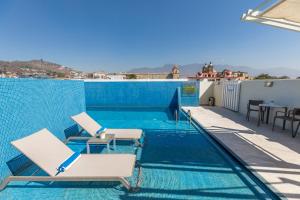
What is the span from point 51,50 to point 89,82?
20.7 meters

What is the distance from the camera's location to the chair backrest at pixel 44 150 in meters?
2.77

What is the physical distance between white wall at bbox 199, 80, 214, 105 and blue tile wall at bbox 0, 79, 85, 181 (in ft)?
34.5

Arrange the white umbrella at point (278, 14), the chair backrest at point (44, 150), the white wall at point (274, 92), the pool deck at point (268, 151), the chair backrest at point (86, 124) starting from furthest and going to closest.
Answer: the white wall at point (274, 92)
the chair backrest at point (86, 124)
the white umbrella at point (278, 14)
the pool deck at point (268, 151)
the chair backrest at point (44, 150)

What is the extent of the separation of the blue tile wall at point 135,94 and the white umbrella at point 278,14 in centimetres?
847

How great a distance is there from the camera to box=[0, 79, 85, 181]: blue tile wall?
3069mm

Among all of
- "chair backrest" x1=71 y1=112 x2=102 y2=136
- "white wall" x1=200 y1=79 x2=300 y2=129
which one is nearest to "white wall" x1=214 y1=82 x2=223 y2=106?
"white wall" x1=200 y1=79 x2=300 y2=129

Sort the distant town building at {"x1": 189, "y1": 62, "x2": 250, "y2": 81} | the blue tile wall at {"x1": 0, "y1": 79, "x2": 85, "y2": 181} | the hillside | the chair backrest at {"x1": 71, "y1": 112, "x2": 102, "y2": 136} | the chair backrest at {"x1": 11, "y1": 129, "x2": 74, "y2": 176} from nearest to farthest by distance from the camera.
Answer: the chair backrest at {"x1": 11, "y1": 129, "x2": 74, "y2": 176}, the blue tile wall at {"x1": 0, "y1": 79, "x2": 85, "y2": 181}, the chair backrest at {"x1": 71, "y1": 112, "x2": 102, "y2": 136}, the hillside, the distant town building at {"x1": 189, "y1": 62, "x2": 250, "y2": 81}

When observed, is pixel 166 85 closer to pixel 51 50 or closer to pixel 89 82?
pixel 89 82

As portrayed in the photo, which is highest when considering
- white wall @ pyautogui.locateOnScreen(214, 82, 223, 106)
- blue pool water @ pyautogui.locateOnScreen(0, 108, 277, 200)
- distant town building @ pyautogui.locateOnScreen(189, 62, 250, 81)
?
distant town building @ pyautogui.locateOnScreen(189, 62, 250, 81)

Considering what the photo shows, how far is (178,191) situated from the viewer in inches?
111

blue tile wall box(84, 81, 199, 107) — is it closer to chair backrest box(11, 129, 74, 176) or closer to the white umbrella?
the white umbrella

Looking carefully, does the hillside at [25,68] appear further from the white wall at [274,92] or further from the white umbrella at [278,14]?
the white wall at [274,92]

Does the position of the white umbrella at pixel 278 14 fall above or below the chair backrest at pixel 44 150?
above

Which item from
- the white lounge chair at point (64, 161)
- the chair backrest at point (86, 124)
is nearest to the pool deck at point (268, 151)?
the white lounge chair at point (64, 161)
